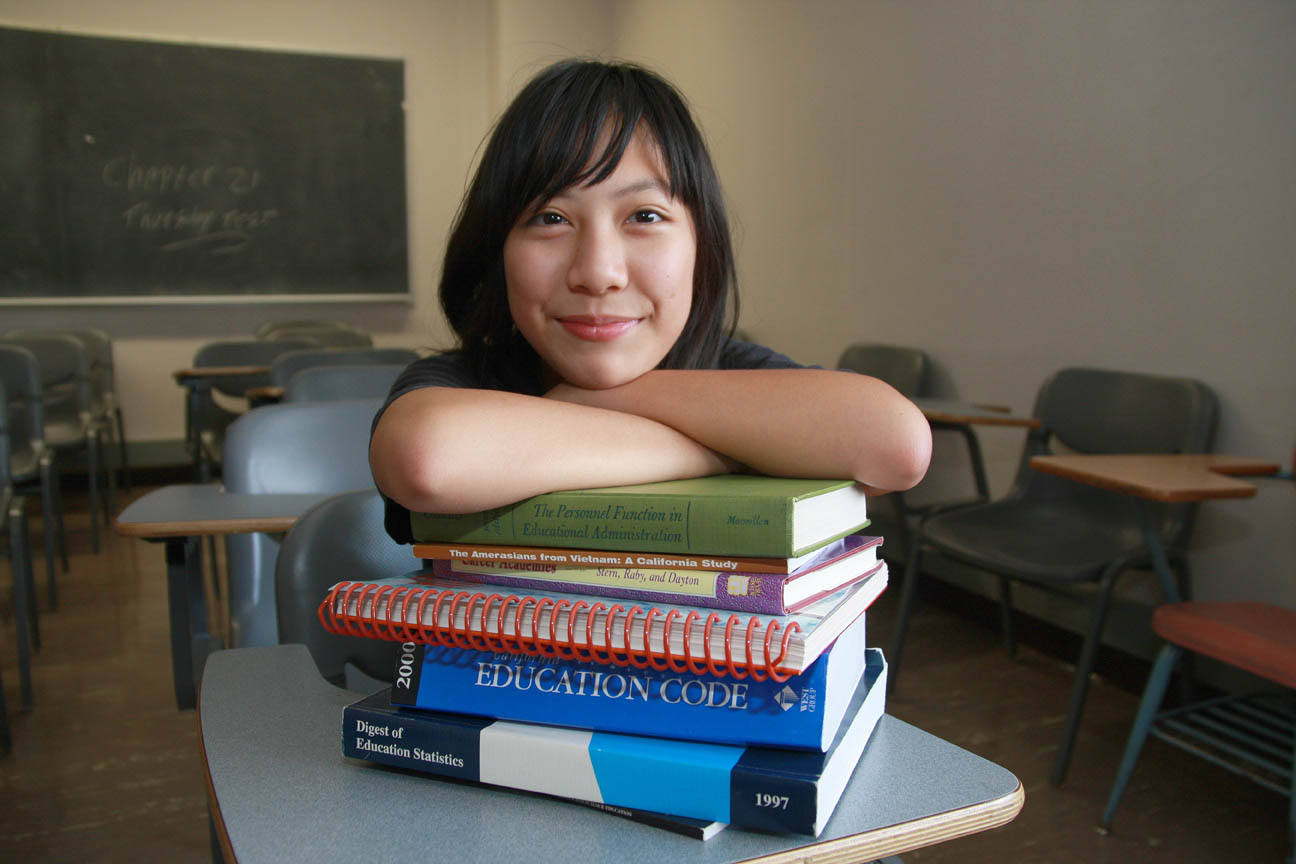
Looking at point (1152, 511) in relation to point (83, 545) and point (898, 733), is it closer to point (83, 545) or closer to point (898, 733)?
point (898, 733)

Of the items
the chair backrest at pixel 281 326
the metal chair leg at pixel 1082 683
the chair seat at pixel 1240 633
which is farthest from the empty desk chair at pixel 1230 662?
the chair backrest at pixel 281 326

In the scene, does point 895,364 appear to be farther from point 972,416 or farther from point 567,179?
point 567,179

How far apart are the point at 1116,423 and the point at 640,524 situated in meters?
2.25

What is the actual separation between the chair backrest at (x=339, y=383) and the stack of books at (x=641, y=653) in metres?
1.88

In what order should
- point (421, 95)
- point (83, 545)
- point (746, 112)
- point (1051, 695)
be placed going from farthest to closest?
point (421, 95) < point (746, 112) < point (83, 545) < point (1051, 695)

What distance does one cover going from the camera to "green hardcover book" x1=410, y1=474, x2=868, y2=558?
536 mm

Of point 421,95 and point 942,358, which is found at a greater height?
point 421,95

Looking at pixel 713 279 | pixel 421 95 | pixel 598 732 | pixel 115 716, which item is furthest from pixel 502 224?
pixel 421 95

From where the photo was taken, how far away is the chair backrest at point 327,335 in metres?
4.91

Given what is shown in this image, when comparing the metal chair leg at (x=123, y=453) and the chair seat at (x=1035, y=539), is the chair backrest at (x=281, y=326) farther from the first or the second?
the chair seat at (x=1035, y=539)

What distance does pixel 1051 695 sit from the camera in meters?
2.53

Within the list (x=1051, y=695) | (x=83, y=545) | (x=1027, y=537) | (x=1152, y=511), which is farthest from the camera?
(x=83, y=545)

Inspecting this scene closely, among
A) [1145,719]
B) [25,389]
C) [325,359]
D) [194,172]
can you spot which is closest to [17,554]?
[25,389]

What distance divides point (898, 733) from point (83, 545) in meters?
4.34
